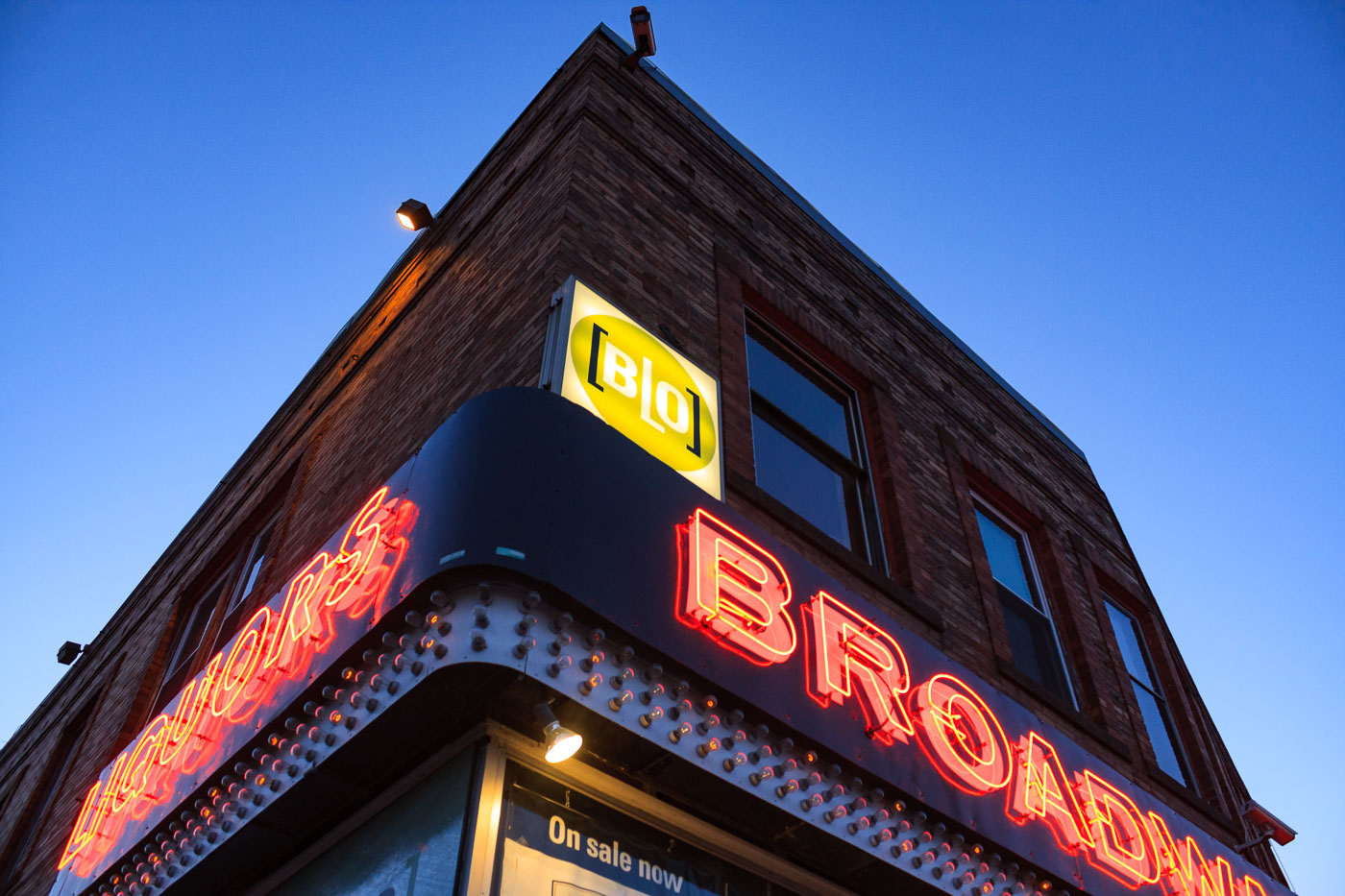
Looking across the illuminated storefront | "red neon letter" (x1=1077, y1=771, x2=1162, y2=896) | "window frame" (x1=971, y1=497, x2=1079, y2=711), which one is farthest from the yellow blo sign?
"window frame" (x1=971, y1=497, x2=1079, y2=711)

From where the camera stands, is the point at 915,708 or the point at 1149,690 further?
the point at 1149,690

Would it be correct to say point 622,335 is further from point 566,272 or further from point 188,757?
point 188,757

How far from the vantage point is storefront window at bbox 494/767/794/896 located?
4113 mm

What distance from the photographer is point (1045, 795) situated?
612 centimetres

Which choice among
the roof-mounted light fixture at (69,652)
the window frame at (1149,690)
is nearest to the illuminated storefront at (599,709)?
the window frame at (1149,690)

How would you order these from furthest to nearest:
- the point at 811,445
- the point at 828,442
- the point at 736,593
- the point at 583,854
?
the point at 828,442 < the point at 811,445 < the point at 736,593 < the point at 583,854

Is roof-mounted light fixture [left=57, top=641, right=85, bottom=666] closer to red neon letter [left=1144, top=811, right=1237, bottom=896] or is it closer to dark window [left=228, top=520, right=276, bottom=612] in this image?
dark window [left=228, top=520, right=276, bottom=612]

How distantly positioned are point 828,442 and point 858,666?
331cm

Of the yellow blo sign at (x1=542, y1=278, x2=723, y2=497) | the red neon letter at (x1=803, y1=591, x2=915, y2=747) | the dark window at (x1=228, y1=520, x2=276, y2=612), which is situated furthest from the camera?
the dark window at (x1=228, y1=520, x2=276, y2=612)

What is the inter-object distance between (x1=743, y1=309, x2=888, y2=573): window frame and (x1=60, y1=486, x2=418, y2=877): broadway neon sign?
130 inches

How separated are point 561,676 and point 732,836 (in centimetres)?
154

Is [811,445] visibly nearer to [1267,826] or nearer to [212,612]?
[1267,826]

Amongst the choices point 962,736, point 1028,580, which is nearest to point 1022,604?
point 1028,580

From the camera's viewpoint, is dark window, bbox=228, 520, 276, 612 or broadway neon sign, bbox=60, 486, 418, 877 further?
dark window, bbox=228, 520, 276, 612
